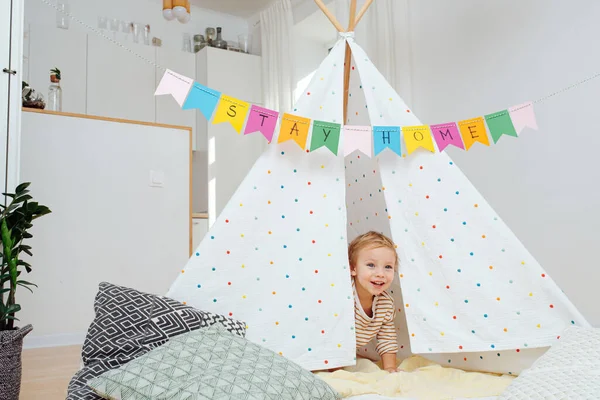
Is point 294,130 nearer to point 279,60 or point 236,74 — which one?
point 279,60

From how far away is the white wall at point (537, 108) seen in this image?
248cm

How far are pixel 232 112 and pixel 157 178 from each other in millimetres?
1612

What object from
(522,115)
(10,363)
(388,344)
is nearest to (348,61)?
(522,115)

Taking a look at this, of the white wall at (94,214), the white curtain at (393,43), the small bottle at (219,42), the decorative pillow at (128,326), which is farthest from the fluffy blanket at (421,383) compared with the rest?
the small bottle at (219,42)

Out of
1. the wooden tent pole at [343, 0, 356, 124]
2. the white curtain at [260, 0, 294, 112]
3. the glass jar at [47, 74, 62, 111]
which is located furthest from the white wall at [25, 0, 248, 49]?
the wooden tent pole at [343, 0, 356, 124]

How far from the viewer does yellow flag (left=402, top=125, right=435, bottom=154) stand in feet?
5.81

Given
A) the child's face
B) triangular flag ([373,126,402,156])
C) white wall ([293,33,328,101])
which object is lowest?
the child's face

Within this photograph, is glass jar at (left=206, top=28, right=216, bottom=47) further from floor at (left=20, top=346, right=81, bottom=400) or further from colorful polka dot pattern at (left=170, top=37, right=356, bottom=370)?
colorful polka dot pattern at (left=170, top=37, right=356, bottom=370)

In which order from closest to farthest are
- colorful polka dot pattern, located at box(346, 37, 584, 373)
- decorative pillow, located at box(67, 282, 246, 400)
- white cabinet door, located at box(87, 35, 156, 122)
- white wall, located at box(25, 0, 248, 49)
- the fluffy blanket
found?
decorative pillow, located at box(67, 282, 246, 400) → the fluffy blanket → colorful polka dot pattern, located at box(346, 37, 584, 373) → white wall, located at box(25, 0, 248, 49) → white cabinet door, located at box(87, 35, 156, 122)

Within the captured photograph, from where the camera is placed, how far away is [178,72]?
473 centimetres

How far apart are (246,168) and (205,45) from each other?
1.19 metres

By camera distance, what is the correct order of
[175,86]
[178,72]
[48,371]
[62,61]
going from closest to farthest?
1. [175,86]
2. [48,371]
3. [62,61]
4. [178,72]

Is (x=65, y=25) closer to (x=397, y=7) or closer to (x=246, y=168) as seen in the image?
(x=246, y=168)

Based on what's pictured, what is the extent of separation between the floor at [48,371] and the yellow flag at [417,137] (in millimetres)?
1471
